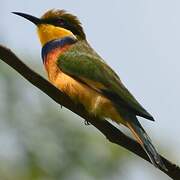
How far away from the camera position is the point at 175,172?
215 cm

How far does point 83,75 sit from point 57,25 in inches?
26.2

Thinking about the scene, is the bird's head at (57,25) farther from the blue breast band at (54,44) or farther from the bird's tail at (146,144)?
the bird's tail at (146,144)

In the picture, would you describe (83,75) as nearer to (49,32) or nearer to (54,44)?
(54,44)

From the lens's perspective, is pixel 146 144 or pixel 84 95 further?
pixel 84 95

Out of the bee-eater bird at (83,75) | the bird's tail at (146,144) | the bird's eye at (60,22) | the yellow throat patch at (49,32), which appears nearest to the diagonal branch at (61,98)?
the bird's tail at (146,144)

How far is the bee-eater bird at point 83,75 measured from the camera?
302 centimetres

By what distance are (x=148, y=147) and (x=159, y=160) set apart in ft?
0.73

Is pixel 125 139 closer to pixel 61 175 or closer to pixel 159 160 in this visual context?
pixel 159 160

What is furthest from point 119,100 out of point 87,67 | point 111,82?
point 87,67

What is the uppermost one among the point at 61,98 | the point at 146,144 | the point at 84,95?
the point at 61,98

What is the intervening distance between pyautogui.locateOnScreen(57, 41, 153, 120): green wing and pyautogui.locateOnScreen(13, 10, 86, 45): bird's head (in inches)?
5.4

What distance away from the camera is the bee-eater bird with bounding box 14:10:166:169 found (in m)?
3.02

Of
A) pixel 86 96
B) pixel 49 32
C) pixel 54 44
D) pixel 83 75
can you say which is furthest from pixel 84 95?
pixel 49 32

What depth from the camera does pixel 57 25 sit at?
4039 mm
